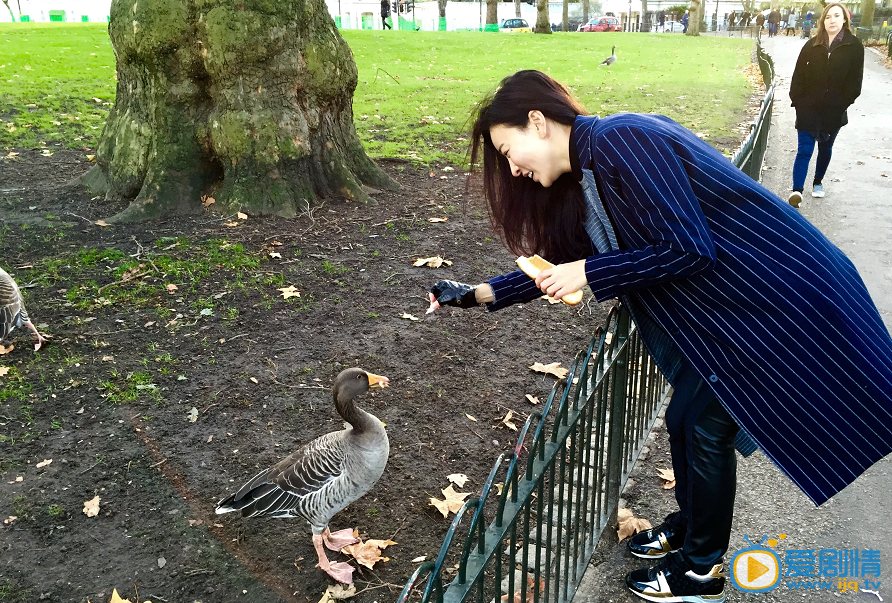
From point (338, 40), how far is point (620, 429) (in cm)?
586

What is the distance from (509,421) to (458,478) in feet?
2.10

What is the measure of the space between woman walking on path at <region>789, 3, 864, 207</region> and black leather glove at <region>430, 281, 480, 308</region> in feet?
21.7

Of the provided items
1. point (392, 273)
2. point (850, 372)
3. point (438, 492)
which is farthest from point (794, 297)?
point (392, 273)

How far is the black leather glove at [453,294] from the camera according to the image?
2719 millimetres

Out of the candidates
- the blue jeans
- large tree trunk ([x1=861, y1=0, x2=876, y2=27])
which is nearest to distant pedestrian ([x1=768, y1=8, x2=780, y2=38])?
large tree trunk ([x1=861, y1=0, x2=876, y2=27])

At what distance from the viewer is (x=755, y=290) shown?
6.77ft

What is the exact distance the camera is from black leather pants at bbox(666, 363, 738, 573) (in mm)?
2303

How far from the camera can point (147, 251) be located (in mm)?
6098

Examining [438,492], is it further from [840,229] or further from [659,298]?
[840,229]

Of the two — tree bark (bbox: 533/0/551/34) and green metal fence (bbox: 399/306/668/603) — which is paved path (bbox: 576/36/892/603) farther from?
tree bark (bbox: 533/0/551/34)

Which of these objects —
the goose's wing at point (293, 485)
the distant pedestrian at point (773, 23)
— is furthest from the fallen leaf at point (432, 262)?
the distant pedestrian at point (773, 23)

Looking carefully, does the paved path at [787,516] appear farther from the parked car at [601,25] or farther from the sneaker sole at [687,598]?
the parked car at [601,25]

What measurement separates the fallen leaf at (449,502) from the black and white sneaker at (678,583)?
96 cm

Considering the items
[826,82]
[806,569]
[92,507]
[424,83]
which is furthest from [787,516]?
[424,83]
